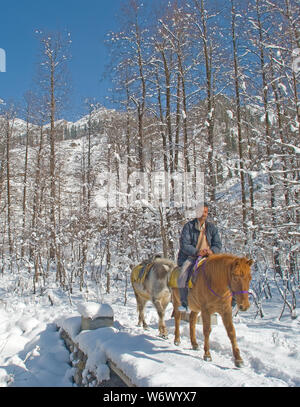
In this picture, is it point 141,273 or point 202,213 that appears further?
point 141,273

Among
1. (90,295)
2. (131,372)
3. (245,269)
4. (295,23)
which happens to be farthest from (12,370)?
(295,23)

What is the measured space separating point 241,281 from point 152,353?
179 centimetres

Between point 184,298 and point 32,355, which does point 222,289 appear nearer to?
point 184,298

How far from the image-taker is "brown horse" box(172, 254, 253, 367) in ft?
13.9

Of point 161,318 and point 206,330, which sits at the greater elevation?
point 206,330

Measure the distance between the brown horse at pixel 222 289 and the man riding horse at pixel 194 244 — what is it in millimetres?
256

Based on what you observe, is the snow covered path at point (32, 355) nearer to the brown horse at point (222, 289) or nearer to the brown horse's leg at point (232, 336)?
the brown horse at point (222, 289)

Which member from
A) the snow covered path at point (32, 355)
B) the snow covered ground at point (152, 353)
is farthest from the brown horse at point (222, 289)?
the snow covered path at point (32, 355)

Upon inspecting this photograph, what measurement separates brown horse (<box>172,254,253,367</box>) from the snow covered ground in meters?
0.52

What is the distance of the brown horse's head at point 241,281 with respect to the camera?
13.6 feet

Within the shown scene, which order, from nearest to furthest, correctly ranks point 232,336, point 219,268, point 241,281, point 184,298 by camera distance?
point 241,281 → point 232,336 → point 219,268 → point 184,298

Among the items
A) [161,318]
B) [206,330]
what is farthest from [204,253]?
[161,318]

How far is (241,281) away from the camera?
4.20 meters
